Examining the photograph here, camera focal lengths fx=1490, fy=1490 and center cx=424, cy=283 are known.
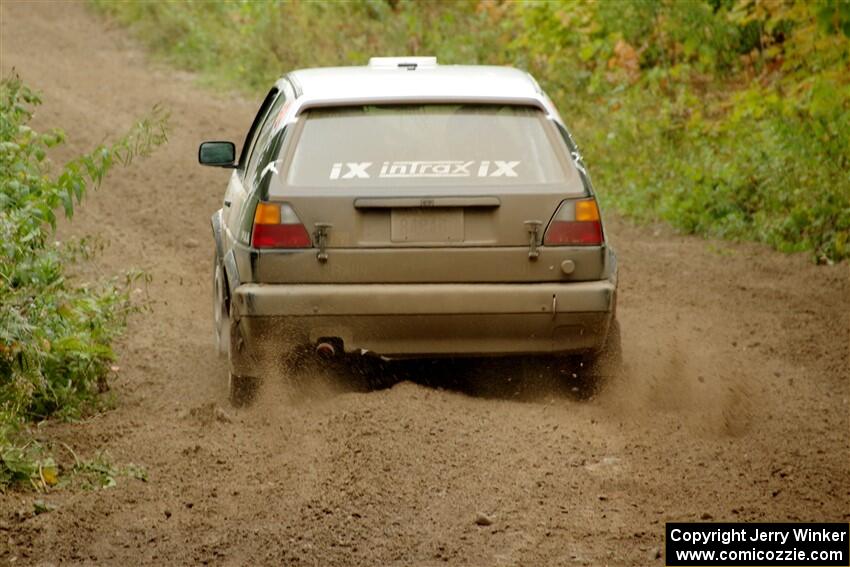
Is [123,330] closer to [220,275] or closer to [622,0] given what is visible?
[220,275]

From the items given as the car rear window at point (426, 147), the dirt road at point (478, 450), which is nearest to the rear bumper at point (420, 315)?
the dirt road at point (478, 450)

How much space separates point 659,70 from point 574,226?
10.2 meters

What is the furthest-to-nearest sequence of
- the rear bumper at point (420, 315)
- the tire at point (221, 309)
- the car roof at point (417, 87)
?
1. the tire at point (221, 309)
2. the car roof at point (417, 87)
3. the rear bumper at point (420, 315)

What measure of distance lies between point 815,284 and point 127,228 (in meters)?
6.02

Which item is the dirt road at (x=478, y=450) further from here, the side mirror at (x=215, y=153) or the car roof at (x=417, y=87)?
the car roof at (x=417, y=87)

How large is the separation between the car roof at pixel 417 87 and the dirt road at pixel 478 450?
1422 mm

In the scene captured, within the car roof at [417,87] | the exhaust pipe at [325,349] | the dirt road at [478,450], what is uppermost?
the car roof at [417,87]

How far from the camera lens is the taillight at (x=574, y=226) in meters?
7.07

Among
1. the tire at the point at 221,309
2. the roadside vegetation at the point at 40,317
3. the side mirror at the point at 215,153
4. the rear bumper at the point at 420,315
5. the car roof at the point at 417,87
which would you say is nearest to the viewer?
the roadside vegetation at the point at 40,317

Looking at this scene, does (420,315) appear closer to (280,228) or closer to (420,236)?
(420,236)

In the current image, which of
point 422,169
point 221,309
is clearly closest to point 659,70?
point 221,309

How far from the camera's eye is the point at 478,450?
251 inches

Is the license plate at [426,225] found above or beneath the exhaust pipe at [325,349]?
above

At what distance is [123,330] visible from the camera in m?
9.15
